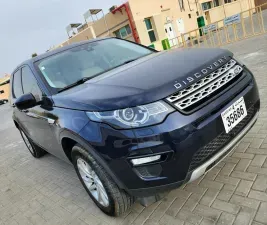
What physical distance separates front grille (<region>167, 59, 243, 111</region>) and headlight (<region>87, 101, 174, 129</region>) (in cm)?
10

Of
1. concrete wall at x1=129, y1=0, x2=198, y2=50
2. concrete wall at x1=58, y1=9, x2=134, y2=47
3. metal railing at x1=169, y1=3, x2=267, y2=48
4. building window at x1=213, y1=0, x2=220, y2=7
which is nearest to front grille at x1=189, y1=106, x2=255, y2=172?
metal railing at x1=169, y1=3, x2=267, y2=48

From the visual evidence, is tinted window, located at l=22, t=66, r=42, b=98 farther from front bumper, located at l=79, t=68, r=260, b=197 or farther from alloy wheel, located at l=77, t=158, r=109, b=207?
front bumper, located at l=79, t=68, r=260, b=197

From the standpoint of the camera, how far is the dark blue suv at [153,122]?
188 centimetres

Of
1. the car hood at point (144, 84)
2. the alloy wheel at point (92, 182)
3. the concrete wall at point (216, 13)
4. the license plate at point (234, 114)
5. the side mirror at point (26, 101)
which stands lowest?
the concrete wall at point (216, 13)

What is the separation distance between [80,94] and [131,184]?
90 cm

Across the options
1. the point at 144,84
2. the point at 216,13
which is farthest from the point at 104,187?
the point at 216,13

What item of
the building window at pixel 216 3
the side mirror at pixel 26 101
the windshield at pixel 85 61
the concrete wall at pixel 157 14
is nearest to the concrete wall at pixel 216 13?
the building window at pixel 216 3

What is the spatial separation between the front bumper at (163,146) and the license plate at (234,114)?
5 cm

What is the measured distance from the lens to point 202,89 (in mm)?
2072

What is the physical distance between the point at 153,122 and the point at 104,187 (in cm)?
79

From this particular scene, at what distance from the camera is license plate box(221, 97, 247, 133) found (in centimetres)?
209

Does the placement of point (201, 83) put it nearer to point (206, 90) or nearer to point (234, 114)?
point (206, 90)

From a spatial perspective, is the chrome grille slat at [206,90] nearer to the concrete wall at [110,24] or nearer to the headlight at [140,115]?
the headlight at [140,115]

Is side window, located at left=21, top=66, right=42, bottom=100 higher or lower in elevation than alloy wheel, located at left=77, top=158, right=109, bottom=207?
higher
